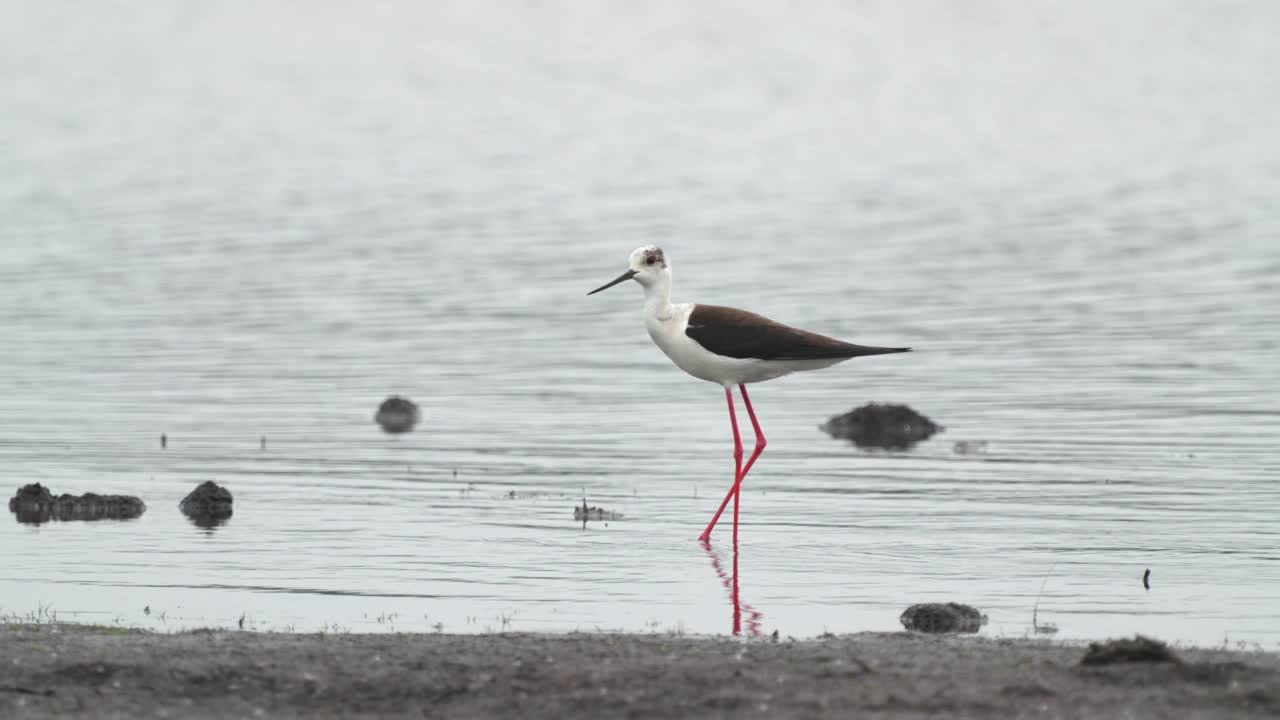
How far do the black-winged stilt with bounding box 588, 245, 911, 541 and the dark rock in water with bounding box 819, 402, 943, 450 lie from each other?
4.53 m

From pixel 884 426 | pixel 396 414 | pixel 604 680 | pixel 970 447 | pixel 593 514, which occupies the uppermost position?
pixel 396 414

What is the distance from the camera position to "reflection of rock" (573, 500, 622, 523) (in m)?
14.1

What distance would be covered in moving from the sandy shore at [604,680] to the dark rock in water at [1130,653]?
0.05 m

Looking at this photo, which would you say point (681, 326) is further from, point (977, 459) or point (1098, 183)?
point (1098, 183)

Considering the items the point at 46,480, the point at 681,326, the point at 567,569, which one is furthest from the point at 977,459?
the point at 46,480

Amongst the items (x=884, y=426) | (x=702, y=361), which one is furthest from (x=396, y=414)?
(x=702, y=361)

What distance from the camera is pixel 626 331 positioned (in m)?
27.5

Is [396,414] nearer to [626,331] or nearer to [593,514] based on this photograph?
[593,514]

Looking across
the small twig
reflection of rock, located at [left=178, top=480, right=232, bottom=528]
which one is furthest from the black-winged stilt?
reflection of rock, located at [left=178, top=480, right=232, bottom=528]

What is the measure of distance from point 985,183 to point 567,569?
1358 inches

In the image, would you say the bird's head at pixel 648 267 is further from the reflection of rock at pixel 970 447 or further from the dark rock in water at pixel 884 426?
the dark rock in water at pixel 884 426

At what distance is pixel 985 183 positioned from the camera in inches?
1781

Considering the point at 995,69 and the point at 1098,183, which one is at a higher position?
the point at 995,69

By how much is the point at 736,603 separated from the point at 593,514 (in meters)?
3.03
